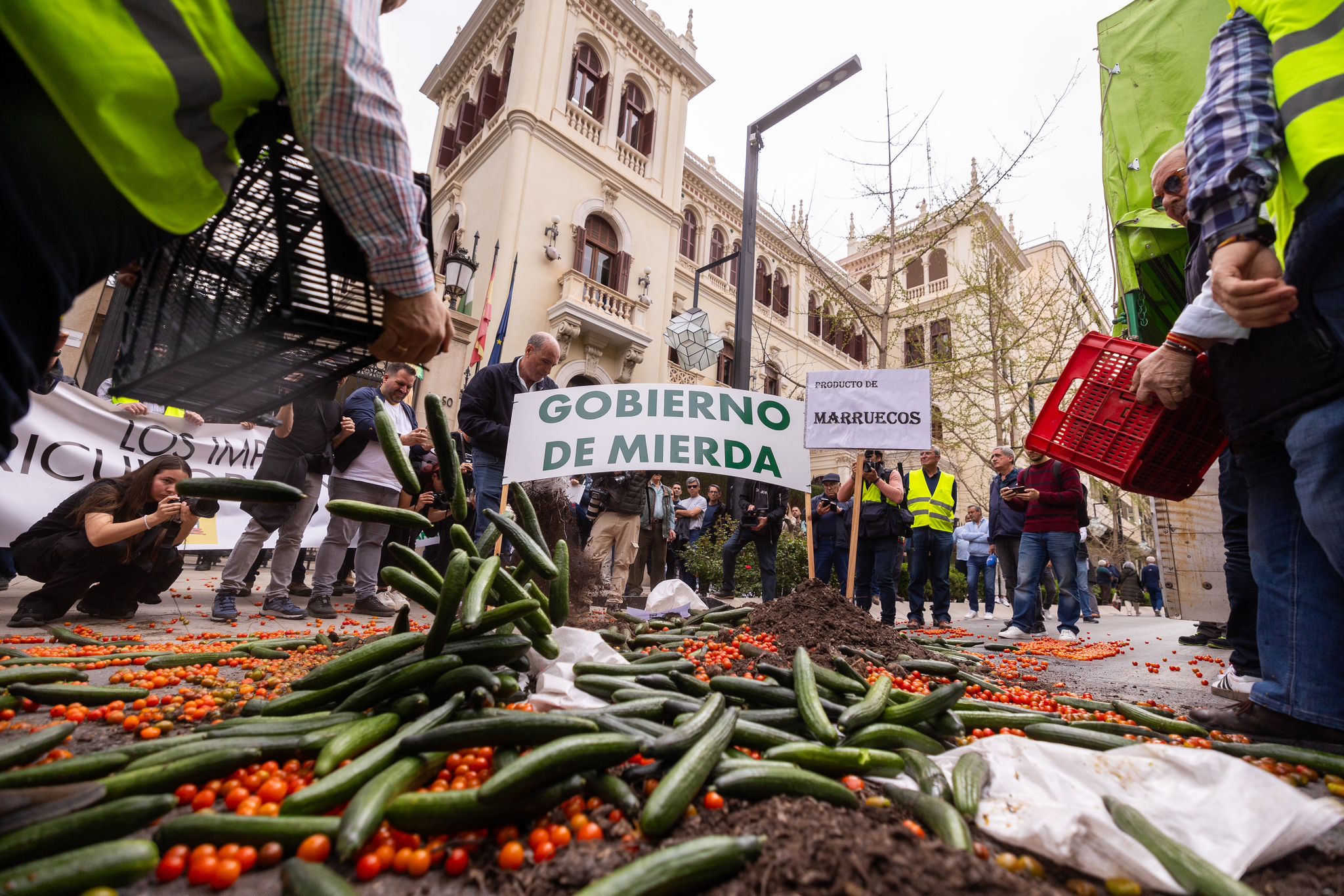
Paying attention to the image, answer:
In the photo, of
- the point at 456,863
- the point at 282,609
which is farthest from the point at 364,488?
the point at 456,863

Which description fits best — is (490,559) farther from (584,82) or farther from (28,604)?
(584,82)

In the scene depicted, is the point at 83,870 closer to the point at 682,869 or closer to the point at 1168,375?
the point at 682,869

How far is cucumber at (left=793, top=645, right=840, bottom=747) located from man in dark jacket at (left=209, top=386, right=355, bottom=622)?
461 cm

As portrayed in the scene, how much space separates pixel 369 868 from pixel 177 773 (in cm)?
68

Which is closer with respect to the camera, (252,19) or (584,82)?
(252,19)

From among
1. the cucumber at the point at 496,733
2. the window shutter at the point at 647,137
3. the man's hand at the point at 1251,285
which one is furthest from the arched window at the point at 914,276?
the cucumber at the point at 496,733

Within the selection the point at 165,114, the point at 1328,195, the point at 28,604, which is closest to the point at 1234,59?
the point at 1328,195

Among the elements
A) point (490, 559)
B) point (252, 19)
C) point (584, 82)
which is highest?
point (584, 82)

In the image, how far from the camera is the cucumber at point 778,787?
163 cm

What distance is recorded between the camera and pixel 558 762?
157 cm

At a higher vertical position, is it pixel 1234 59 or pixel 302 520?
pixel 1234 59

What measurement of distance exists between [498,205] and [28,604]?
14316 mm

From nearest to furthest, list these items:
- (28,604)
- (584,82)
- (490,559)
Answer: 1. (490,559)
2. (28,604)
3. (584,82)

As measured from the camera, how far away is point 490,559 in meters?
2.47
